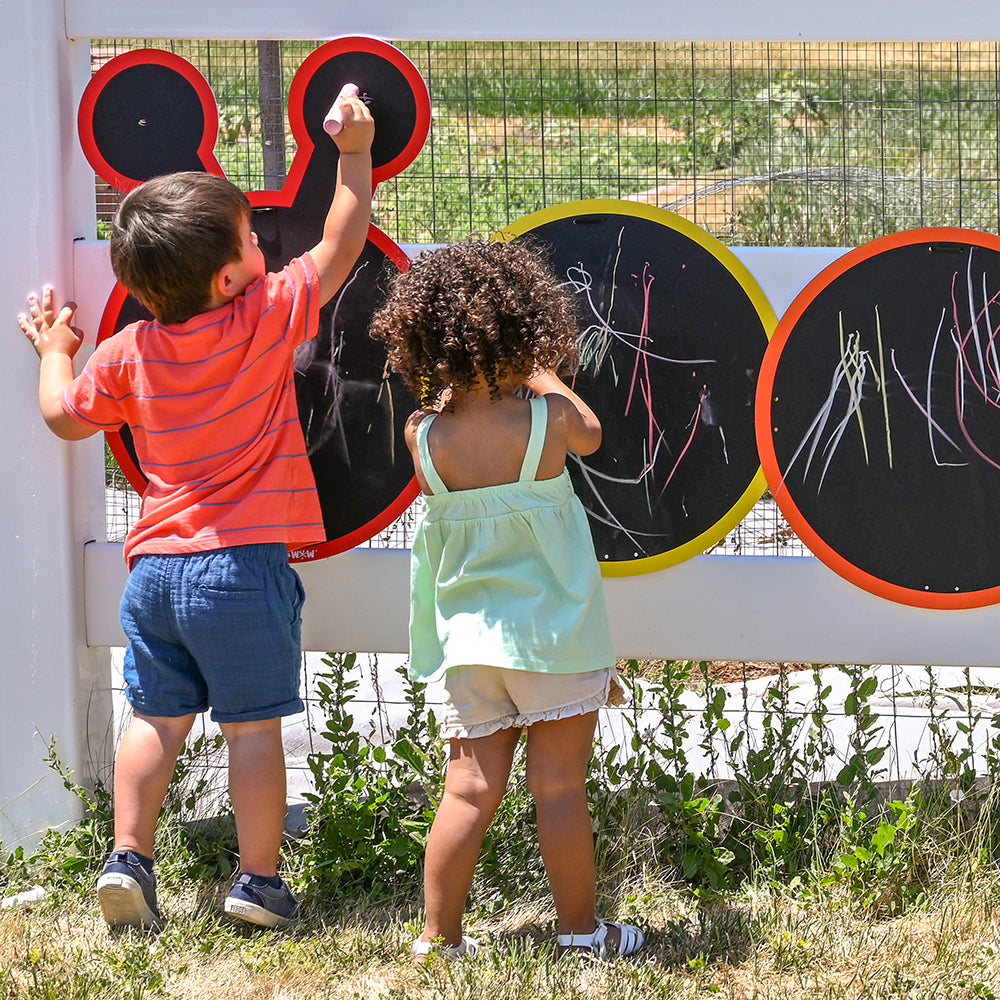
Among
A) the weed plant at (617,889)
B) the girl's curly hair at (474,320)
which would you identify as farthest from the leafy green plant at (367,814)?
the girl's curly hair at (474,320)

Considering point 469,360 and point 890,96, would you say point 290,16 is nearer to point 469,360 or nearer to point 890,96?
point 469,360

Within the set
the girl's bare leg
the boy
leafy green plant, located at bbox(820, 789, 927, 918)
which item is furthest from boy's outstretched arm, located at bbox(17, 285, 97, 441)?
leafy green plant, located at bbox(820, 789, 927, 918)

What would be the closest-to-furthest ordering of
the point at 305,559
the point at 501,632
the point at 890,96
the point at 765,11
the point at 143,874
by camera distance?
1. the point at 501,632
2. the point at 143,874
3. the point at 765,11
4. the point at 305,559
5. the point at 890,96

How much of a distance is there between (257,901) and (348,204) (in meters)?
1.55

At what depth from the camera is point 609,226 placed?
112 inches

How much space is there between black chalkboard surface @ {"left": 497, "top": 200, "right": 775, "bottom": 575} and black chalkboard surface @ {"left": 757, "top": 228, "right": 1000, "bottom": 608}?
9 centimetres

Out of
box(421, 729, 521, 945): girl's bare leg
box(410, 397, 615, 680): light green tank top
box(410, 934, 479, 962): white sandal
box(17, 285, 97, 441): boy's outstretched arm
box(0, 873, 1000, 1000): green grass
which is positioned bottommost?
box(0, 873, 1000, 1000): green grass

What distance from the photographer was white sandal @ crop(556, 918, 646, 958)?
8.06 ft

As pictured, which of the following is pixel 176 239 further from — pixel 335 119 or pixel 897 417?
pixel 897 417

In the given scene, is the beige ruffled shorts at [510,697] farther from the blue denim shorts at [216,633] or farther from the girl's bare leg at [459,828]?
the blue denim shorts at [216,633]

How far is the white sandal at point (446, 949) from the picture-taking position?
2.42 metres

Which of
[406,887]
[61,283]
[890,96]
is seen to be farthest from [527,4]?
[890,96]

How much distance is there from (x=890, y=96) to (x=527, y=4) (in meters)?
10.8

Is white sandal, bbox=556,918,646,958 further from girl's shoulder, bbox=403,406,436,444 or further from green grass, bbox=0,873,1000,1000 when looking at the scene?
girl's shoulder, bbox=403,406,436,444
